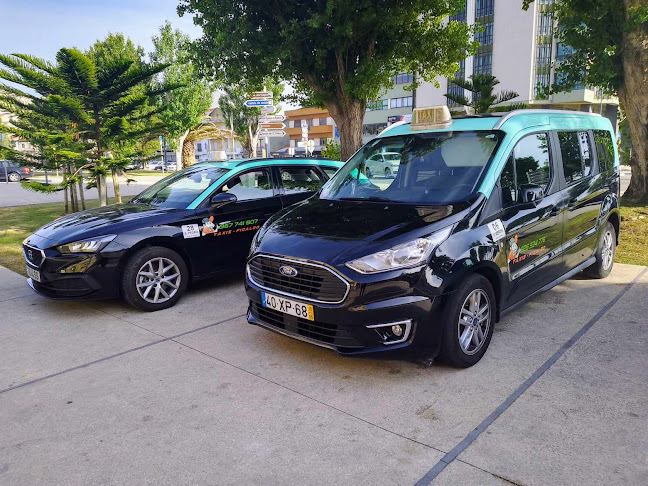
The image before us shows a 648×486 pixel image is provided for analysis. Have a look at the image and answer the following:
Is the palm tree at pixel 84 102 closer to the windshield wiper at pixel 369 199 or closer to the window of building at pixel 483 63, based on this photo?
the windshield wiper at pixel 369 199

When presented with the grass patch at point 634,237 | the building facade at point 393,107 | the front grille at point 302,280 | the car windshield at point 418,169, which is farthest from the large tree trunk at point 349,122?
the building facade at point 393,107

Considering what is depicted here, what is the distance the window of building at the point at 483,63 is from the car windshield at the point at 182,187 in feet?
172

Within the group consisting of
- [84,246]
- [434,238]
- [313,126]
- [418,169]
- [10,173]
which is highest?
[313,126]

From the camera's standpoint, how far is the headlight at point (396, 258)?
3.49 metres

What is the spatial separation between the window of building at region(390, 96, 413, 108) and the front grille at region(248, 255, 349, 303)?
218 ft

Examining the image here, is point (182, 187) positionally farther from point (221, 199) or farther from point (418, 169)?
point (418, 169)

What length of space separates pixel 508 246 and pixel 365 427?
1880 mm

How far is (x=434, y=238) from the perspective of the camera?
11.8ft

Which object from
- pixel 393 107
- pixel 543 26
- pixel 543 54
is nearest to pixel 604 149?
pixel 543 54

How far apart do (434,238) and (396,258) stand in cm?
32

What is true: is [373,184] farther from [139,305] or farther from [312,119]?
[312,119]

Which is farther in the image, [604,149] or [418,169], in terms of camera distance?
[604,149]

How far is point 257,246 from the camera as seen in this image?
418 cm

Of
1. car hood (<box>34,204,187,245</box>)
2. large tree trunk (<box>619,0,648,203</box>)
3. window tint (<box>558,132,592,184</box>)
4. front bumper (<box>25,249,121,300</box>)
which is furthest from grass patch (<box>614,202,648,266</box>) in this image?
front bumper (<box>25,249,121,300</box>)
